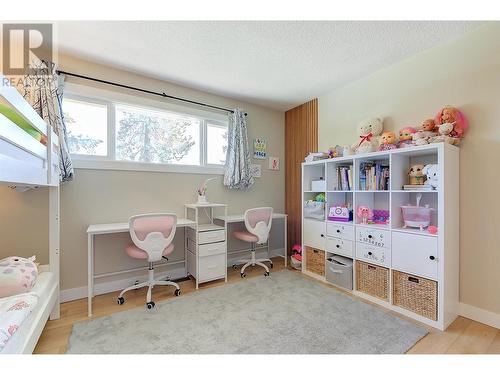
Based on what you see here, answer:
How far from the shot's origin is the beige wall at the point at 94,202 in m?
2.12

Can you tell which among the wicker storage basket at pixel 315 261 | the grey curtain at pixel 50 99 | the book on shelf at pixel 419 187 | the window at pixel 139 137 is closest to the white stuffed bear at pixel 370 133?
the book on shelf at pixel 419 187

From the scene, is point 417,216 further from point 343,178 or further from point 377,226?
point 343,178

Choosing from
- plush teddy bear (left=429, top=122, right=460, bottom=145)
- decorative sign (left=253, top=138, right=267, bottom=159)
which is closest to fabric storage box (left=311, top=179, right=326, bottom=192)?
decorative sign (left=253, top=138, right=267, bottom=159)

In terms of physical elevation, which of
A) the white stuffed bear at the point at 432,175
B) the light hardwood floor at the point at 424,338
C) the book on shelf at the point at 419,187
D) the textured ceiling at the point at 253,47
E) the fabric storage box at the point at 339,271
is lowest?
the light hardwood floor at the point at 424,338

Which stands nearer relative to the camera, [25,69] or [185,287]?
[25,69]

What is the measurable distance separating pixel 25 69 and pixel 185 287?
257cm

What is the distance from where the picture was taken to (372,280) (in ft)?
7.45

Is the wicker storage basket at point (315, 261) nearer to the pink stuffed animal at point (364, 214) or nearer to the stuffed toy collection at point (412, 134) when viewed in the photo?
the pink stuffed animal at point (364, 214)

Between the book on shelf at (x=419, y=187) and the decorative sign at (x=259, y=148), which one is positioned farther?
the decorative sign at (x=259, y=148)

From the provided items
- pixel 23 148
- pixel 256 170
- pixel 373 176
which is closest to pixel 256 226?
pixel 256 170

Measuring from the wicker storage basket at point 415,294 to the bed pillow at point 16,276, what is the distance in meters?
2.77
